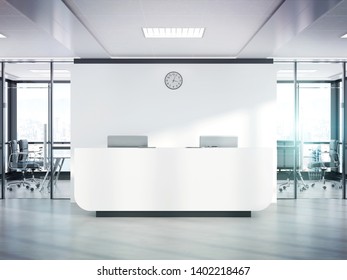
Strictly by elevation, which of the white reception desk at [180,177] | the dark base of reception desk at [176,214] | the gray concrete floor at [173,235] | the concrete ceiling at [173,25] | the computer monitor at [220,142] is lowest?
the gray concrete floor at [173,235]

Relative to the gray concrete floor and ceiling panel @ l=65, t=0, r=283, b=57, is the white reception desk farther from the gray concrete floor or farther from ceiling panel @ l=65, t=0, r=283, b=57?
ceiling panel @ l=65, t=0, r=283, b=57

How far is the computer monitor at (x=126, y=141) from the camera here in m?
7.14

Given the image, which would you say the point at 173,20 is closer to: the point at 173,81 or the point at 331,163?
the point at 173,81

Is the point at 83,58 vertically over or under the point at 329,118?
over

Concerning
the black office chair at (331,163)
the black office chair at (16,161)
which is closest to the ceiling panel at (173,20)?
the black office chair at (16,161)

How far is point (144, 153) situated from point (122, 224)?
3.75 ft

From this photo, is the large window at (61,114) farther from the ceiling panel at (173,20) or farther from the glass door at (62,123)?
the ceiling panel at (173,20)

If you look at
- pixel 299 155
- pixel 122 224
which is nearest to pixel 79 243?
pixel 122 224

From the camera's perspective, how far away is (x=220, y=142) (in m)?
7.20

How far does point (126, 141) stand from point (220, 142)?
1.54 meters

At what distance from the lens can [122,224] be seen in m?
6.21

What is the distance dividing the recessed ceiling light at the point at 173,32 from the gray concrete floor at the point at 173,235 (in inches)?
111

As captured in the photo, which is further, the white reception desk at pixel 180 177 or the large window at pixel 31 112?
the large window at pixel 31 112
